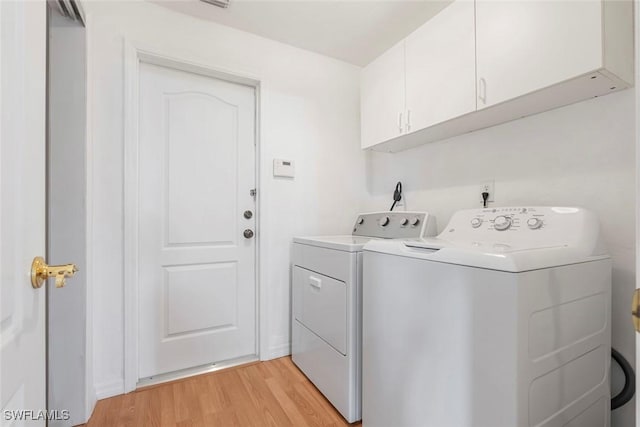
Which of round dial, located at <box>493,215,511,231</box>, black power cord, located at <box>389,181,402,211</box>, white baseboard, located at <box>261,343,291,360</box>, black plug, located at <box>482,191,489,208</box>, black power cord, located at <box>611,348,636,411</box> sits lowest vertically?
white baseboard, located at <box>261,343,291,360</box>

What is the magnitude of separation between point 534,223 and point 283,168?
1500mm

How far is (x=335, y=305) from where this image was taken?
1487 millimetres

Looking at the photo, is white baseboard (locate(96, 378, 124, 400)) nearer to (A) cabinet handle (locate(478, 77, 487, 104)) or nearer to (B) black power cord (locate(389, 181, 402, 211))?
(B) black power cord (locate(389, 181, 402, 211))

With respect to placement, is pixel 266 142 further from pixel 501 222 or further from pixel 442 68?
pixel 501 222

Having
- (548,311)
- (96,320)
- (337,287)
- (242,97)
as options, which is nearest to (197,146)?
(242,97)

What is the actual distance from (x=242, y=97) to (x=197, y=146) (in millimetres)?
490

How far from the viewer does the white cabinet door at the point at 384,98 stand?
1733 mm

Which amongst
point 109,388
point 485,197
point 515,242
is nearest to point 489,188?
point 485,197

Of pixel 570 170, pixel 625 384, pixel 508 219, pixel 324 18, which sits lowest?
pixel 625 384

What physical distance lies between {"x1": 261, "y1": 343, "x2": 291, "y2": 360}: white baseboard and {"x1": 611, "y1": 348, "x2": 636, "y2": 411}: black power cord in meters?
1.70

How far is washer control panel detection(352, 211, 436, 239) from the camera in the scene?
167cm

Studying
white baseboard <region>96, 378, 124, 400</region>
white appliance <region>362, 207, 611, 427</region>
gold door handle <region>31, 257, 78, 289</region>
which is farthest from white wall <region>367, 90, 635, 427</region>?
white baseboard <region>96, 378, 124, 400</region>

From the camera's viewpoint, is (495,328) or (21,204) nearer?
(21,204)

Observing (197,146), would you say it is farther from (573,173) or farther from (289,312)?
(573,173)
